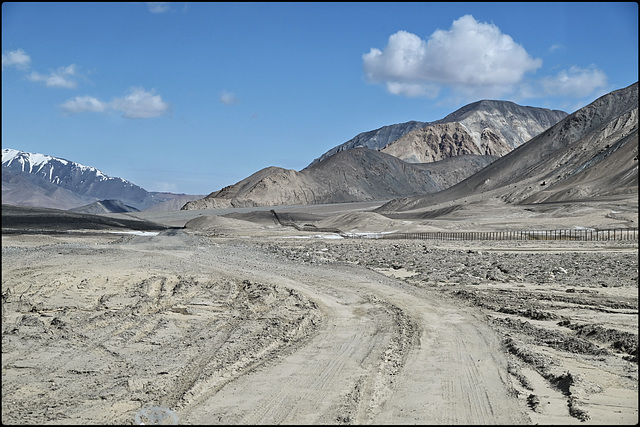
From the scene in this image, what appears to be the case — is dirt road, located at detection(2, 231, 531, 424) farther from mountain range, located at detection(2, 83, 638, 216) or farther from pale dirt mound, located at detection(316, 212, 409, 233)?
pale dirt mound, located at detection(316, 212, 409, 233)

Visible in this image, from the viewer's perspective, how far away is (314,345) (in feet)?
39.8

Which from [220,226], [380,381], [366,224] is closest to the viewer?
[380,381]

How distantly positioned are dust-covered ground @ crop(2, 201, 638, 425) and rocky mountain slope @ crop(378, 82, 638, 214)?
4218 centimetres

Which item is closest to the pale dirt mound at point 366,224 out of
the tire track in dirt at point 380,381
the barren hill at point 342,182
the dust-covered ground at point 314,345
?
the dust-covered ground at point 314,345

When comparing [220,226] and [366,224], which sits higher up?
[366,224]

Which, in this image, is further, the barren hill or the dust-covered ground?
the barren hill

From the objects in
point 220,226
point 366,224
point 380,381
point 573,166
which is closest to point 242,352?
point 380,381

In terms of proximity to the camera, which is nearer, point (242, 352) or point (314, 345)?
point (242, 352)

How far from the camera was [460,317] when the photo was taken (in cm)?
1544

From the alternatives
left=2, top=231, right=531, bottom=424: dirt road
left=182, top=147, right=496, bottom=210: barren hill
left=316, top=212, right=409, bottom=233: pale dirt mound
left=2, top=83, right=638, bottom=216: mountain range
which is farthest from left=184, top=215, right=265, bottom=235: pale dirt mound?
left=182, top=147, right=496, bottom=210: barren hill

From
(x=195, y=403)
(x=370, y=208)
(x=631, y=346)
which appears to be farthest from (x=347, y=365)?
(x=370, y=208)

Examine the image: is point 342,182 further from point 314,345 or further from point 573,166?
point 314,345

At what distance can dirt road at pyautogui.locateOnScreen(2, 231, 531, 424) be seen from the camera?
8336mm

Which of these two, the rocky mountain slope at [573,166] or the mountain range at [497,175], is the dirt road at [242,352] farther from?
the rocky mountain slope at [573,166]
